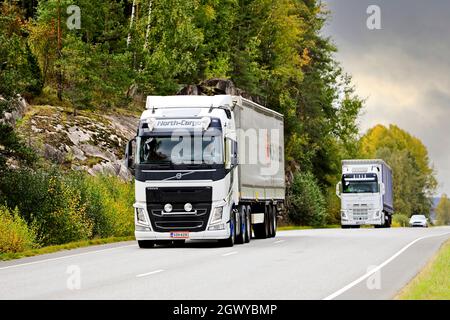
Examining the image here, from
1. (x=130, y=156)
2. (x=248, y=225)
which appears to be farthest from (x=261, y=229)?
(x=130, y=156)

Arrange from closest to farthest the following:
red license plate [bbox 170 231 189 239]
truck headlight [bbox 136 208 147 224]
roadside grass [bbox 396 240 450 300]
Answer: roadside grass [bbox 396 240 450 300] → red license plate [bbox 170 231 189 239] → truck headlight [bbox 136 208 147 224]

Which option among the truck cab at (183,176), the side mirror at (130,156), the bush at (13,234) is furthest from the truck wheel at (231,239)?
the bush at (13,234)

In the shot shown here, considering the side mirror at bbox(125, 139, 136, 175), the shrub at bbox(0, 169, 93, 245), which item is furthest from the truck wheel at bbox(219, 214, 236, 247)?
the shrub at bbox(0, 169, 93, 245)

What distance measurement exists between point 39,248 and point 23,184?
2.35m

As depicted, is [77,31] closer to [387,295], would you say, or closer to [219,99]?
[219,99]

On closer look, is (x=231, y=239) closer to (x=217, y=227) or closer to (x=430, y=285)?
(x=217, y=227)

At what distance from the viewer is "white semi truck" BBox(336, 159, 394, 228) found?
196ft

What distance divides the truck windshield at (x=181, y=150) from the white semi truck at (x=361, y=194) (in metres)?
32.5

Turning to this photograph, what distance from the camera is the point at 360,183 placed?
59.9 m

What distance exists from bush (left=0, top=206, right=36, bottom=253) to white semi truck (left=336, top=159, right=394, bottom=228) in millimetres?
35021

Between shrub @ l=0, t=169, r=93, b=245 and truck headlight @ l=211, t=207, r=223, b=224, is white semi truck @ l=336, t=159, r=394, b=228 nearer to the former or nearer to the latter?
shrub @ l=0, t=169, r=93, b=245

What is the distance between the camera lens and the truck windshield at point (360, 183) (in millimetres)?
59750

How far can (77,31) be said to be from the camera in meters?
54.3
